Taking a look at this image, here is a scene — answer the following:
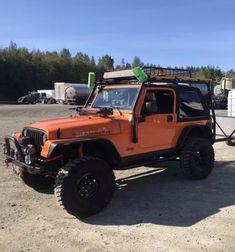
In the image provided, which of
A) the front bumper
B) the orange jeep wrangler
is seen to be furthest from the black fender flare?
the front bumper

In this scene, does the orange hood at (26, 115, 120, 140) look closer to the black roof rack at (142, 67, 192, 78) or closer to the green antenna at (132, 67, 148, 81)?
the green antenna at (132, 67, 148, 81)

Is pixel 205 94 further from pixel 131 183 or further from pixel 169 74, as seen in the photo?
pixel 131 183

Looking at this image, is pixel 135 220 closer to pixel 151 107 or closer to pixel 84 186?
pixel 84 186

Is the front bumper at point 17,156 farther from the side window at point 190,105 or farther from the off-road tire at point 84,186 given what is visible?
the side window at point 190,105

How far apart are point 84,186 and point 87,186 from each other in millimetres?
54

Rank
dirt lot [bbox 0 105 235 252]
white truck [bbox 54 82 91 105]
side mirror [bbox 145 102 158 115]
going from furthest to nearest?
1. white truck [bbox 54 82 91 105]
2. side mirror [bbox 145 102 158 115]
3. dirt lot [bbox 0 105 235 252]

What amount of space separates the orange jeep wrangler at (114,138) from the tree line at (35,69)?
221ft

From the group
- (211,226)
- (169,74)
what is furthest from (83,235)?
(169,74)

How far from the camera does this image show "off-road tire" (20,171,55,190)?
297 inches

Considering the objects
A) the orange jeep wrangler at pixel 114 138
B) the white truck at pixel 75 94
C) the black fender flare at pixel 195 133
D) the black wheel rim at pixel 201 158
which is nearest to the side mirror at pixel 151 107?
the orange jeep wrangler at pixel 114 138

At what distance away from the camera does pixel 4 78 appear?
8019cm

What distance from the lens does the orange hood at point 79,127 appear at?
643 cm

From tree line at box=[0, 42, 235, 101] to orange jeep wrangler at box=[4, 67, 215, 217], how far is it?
6745cm

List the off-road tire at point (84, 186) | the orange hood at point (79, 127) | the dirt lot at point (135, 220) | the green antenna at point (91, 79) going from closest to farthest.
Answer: the dirt lot at point (135, 220) < the off-road tire at point (84, 186) < the orange hood at point (79, 127) < the green antenna at point (91, 79)
